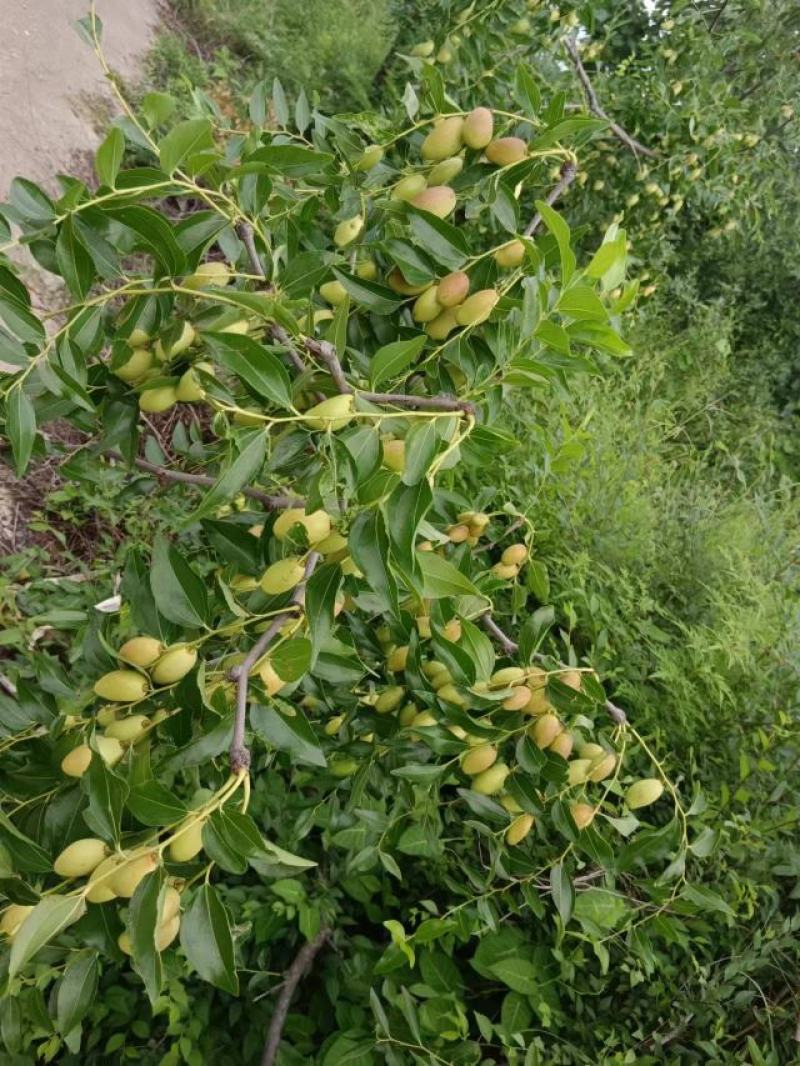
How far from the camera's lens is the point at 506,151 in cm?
67

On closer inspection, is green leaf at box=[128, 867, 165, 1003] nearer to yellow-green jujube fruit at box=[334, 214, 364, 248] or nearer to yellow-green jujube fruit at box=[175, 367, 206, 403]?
yellow-green jujube fruit at box=[175, 367, 206, 403]

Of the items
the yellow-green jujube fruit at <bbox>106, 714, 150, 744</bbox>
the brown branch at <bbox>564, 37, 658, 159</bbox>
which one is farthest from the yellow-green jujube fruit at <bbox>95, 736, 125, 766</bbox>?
the brown branch at <bbox>564, 37, 658, 159</bbox>

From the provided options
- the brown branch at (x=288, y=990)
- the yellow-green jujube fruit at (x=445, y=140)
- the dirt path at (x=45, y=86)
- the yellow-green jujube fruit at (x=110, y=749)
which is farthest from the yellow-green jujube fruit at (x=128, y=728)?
the dirt path at (x=45, y=86)

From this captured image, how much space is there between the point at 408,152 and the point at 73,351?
0.45m

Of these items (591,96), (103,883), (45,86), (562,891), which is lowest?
(562,891)

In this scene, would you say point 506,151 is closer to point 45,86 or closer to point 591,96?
point 591,96

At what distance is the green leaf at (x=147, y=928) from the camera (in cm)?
40

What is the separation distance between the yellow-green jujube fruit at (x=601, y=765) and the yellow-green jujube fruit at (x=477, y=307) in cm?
44

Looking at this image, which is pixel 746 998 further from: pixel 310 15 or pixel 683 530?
pixel 310 15

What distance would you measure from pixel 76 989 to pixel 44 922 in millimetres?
89

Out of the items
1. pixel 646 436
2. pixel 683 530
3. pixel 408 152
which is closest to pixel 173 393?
pixel 408 152

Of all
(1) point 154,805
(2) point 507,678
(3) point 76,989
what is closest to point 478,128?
(2) point 507,678

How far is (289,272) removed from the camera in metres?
0.59

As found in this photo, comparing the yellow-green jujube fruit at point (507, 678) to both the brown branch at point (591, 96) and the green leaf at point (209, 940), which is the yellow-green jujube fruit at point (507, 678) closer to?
the green leaf at point (209, 940)
